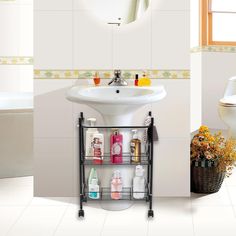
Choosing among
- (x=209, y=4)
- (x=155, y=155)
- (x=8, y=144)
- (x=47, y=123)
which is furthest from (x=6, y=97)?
(x=209, y=4)

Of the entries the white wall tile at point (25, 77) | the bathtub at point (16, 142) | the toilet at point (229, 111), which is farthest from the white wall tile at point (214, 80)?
the bathtub at point (16, 142)

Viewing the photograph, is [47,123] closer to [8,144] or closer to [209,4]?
[8,144]

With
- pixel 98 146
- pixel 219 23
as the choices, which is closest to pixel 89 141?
pixel 98 146

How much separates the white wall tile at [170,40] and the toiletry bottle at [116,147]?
54cm

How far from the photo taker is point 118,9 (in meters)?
4.18

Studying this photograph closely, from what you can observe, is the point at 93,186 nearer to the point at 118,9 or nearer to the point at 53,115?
the point at 53,115

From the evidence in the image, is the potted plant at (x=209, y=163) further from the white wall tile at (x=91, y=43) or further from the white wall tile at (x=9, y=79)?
the white wall tile at (x=9, y=79)

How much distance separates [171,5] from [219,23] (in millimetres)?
2876

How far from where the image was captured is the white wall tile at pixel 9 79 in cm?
601

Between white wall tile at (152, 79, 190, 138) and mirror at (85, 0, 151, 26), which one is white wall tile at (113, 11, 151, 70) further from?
white wall tile at (152, 79, 190, 138)

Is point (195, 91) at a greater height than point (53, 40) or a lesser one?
lesser

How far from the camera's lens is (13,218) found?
3.92 meters

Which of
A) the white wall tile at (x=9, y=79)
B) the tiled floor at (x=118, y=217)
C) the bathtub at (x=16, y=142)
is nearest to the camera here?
the tiled floor at (x=118, y=217)

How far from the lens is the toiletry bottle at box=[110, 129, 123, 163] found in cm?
405
